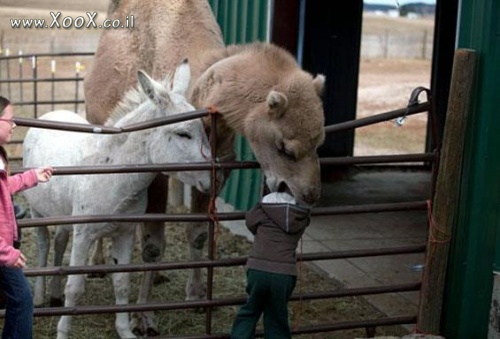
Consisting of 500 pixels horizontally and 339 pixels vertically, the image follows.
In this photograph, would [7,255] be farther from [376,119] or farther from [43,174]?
[376,119]

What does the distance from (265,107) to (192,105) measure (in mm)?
795

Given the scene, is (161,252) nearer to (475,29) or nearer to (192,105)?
(192,105)

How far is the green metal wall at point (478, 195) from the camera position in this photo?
501cm

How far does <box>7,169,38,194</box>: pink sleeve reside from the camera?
160 inches

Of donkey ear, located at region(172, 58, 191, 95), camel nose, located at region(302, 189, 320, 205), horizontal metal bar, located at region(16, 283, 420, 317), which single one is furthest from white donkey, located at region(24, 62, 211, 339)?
camel nose, located at region(302, 189, 320, 205)

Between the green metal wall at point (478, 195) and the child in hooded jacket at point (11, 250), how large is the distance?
8.49ft

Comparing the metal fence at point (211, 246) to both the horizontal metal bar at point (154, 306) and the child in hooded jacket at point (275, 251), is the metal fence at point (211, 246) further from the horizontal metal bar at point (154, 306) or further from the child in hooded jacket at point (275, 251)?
the child in hooded jacket at point (275, 251)

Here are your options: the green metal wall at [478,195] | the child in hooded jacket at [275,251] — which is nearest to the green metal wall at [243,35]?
the green metal wall at [478,195]

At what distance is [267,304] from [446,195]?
1387mm

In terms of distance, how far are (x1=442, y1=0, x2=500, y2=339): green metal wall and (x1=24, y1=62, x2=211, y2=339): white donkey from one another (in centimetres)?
166

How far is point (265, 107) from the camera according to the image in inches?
187

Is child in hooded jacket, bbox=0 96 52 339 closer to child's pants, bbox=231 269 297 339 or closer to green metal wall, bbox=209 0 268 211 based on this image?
child's pants, bbox=231 269 297 339

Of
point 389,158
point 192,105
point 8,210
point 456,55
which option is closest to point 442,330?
point 389,158

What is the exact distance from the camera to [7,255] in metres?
3.81
